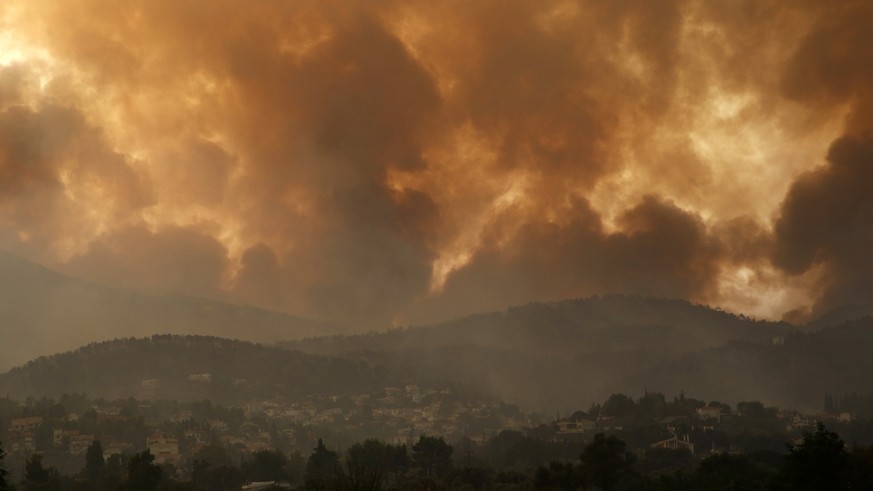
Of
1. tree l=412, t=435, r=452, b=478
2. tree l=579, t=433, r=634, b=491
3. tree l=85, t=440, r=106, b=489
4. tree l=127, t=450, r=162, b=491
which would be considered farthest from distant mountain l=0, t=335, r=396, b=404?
tree l=579, t=433, r=634, b=491

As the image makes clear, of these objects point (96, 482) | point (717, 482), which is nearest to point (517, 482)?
point (717, 482)

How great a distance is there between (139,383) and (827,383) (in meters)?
115

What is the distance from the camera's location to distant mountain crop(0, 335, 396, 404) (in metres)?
166

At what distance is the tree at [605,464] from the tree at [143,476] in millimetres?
31091

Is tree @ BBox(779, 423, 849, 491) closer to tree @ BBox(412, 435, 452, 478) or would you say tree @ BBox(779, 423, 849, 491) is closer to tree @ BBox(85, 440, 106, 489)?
tree @ BBox(412, 435, 452, 478)

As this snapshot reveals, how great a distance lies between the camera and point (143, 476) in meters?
76.0

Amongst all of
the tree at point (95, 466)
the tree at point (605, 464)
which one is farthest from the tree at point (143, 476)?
the tree at point (605, 464)

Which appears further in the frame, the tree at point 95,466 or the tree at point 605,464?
the tree at point 95,466

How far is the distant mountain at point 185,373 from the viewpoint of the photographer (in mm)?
166500

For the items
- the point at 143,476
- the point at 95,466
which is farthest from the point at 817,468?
the point at 95,466

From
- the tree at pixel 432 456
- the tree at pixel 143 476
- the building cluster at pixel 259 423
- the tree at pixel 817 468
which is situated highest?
the building cluster at pixel 259 423

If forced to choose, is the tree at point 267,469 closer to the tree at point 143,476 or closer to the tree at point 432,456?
the tree at point 432,456

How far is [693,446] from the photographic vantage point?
10494cm

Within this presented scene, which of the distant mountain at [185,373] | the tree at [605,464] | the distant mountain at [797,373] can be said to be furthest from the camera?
the distant mountain at [797,373]
